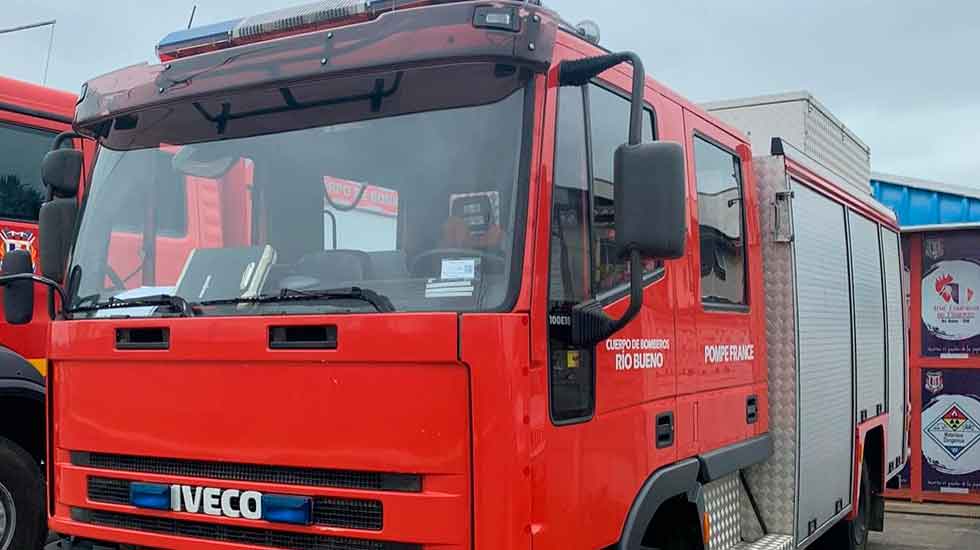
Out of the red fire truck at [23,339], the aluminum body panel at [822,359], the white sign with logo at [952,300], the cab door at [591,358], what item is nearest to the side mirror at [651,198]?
the cab door at [591,358]

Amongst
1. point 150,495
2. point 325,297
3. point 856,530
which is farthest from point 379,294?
point 856,530

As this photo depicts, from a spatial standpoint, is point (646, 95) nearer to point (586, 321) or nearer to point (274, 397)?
point (586, 321)

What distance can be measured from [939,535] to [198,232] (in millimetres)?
7203

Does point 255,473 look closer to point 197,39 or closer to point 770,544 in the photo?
point 197,39

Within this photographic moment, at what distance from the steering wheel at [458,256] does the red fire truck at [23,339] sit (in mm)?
3059

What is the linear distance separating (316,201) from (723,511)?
243 cm

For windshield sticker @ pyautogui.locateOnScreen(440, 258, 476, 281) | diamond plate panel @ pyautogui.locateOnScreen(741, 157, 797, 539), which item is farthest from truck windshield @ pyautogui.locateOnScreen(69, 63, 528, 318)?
diamond plate panel @ pyautogui.locateOnScreen(741, 157, 797, 539)

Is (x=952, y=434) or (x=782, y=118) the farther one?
(x=952, y=434)

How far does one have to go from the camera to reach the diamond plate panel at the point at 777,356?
4973mm

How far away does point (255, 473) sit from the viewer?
10.1ft

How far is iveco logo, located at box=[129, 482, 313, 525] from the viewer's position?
298 centimetres

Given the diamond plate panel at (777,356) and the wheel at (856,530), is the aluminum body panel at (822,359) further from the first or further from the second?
the wheel at (856,530)

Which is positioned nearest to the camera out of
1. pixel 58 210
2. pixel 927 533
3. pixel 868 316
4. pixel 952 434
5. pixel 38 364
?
pixel 58 210

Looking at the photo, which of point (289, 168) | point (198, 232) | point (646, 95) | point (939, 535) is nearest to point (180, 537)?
point (198, 232)
